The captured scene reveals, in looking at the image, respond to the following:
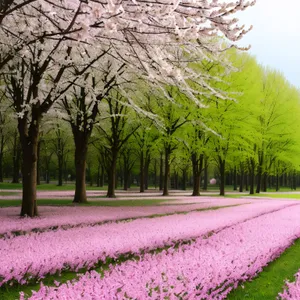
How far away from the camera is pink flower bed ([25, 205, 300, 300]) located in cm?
434

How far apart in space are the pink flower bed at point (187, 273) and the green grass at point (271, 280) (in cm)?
14

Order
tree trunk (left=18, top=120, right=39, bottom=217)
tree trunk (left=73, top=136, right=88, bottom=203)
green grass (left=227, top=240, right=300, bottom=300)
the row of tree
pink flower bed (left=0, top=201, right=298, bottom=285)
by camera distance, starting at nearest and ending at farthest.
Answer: green grass (left=227, top=240, right=300, bottom=300)
pink flower bed (left=0, top=201, right=298, bottom=285)
tree trunk (left=18, top=120, right=39, bottom=217)
tree trunk (left=73, top=136, right=88, bottom=203)
the row of tree

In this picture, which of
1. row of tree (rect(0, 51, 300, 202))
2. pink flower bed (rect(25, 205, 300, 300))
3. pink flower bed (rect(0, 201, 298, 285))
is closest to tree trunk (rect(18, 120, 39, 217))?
pink flower bed (rect(0, 201, 298, 285))

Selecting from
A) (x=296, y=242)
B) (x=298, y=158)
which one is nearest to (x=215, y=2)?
(x=296, y=242)

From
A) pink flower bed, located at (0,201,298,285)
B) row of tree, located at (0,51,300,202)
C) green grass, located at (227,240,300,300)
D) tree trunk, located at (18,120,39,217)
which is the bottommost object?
green grass, located at (227,240,300,300)

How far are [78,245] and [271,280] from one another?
3.87 m

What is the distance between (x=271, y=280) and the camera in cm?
629

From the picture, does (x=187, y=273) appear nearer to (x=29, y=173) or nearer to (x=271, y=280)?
(x=271, y=280)

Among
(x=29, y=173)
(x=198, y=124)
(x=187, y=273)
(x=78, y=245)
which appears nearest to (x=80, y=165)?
(x=29, y=173)

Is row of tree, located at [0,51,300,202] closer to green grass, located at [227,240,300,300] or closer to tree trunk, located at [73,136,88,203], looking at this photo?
tree trunk, located at [73,136,88,203]

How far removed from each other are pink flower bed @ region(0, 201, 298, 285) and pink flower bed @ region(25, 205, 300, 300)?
24.8 inches

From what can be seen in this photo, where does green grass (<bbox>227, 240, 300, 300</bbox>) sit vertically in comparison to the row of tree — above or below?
below

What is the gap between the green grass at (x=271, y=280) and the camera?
Answer: 5.38 metres

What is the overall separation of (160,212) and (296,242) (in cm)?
727
